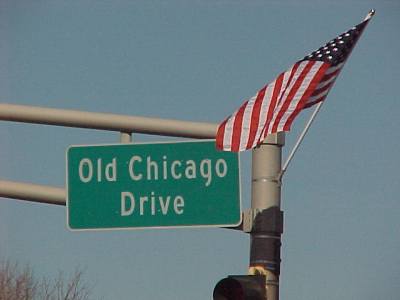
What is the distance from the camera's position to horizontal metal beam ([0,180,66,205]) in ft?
38.2

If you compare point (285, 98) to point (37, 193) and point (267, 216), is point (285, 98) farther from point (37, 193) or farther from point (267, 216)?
point (37, 193)

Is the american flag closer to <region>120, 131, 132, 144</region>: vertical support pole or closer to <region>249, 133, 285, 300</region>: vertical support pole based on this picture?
<region>249, 133, 285, 300</region>: vertical support pole

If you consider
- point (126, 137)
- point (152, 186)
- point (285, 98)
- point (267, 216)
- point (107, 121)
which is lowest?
point (267, 216)

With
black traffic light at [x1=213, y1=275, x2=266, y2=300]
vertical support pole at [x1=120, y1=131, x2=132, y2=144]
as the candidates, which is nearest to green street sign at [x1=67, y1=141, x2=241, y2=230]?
vertical support pole at [x1=120, y1=131, x2=132, y2=144]

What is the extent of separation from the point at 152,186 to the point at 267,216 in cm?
123

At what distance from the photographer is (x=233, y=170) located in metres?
11.2

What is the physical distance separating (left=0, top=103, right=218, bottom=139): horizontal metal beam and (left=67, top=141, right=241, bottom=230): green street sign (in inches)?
6.3

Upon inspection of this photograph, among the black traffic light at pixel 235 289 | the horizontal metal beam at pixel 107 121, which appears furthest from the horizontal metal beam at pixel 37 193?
the black traffic light at pixel 235 289

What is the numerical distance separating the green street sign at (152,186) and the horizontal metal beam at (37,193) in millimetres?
118

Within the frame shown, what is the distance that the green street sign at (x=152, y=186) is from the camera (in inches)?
442

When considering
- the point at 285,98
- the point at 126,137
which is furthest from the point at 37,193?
the point at 285,98

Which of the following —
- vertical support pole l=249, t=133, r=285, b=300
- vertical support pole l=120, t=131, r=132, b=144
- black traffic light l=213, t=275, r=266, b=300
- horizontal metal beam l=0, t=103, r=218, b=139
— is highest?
horizontal metal beam l=0, t=103, r=218, b=139

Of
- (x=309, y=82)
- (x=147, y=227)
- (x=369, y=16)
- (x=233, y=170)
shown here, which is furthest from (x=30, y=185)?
(x=369, y=16)

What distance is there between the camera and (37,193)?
1162 centimetres
